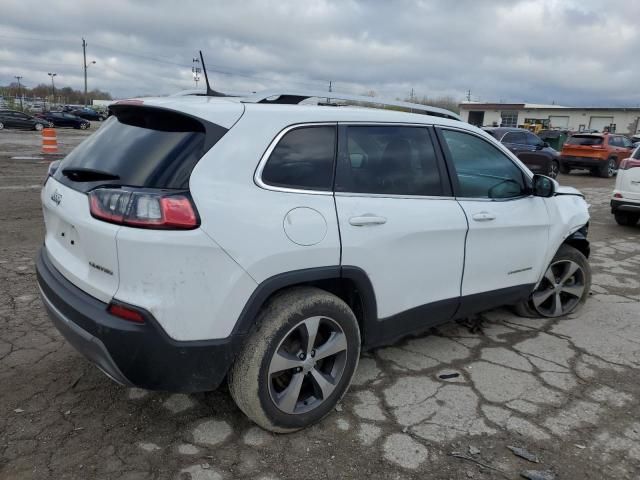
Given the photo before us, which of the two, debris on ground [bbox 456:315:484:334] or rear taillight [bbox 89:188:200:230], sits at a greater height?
rear taillight [bbox 89:188:200:230]

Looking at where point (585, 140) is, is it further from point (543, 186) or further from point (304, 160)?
point (304, 160)

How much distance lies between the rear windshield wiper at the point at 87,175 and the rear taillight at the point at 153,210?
213mm

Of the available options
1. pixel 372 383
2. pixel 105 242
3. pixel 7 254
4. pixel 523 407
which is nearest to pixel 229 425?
pixel 372 383

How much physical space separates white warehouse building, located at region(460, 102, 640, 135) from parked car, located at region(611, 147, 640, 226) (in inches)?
1771

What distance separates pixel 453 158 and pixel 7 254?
15.8ft

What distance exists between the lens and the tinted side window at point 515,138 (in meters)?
17.5

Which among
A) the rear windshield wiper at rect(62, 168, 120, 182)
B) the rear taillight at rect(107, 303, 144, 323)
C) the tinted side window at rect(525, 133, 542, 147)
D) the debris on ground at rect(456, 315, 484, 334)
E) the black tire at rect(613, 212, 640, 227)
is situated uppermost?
the tinted side window at rect(525, 133, 542, 147)

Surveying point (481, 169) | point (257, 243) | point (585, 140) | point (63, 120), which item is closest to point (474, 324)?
point (481, 169)

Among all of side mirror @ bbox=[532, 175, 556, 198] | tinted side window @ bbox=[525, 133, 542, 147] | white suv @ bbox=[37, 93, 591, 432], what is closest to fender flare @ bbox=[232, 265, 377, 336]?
white suv @ bbox=[37, 93, 591, 432]

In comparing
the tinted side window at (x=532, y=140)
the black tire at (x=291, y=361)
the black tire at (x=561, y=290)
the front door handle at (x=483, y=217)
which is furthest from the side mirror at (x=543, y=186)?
the tinted side window at (x=532, y=140)

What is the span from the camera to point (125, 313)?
2295 mm

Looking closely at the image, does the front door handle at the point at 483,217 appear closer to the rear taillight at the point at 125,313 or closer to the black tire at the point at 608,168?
the rear taillight at the point at 125,313

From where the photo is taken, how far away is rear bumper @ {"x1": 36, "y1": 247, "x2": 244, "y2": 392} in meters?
2.29

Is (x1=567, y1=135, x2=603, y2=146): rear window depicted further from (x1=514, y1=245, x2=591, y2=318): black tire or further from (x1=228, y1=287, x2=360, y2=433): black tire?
(x1=228, y1=287, x2=360, y2=433): black tire
